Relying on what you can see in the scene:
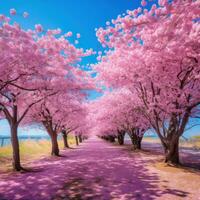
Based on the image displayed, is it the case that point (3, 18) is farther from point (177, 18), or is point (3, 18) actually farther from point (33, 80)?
point (177, 18)

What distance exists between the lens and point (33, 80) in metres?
13.3

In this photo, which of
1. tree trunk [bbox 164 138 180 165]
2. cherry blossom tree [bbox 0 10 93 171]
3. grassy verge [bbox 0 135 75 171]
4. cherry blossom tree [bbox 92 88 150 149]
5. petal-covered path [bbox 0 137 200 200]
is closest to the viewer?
petal-covered path [bbox 0 137 200 200]

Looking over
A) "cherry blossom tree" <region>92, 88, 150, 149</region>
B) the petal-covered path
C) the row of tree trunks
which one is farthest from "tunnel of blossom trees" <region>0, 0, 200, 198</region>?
the row of tree trunks

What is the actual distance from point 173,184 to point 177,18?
6474 millimetres

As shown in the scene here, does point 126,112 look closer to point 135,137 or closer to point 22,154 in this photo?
point 135,137

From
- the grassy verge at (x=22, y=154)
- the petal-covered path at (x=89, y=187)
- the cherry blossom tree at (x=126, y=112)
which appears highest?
the cherry blossom tree at (x=126, y=112)

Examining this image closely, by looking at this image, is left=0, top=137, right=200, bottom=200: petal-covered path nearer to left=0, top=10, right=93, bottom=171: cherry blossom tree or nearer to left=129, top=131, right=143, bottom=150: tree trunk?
left=0, top=10, right=93, bottom=171: cherry blossom tree

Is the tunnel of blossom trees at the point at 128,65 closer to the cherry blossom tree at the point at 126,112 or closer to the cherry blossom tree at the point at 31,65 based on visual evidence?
the cherry blossom tree at the point at 31,65

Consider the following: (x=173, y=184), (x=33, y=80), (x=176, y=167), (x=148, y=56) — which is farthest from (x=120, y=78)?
(x=173, y=184)

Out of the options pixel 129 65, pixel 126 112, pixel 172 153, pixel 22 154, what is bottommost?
pixel 22 154

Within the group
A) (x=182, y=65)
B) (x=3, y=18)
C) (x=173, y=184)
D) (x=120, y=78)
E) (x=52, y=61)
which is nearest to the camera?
(x=173, y=184)

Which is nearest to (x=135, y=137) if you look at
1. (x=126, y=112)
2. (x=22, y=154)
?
(x=126, y=112)

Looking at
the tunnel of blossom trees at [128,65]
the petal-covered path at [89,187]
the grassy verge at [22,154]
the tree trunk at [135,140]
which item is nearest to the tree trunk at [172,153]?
the tunnel of blossom trees at [128,65]

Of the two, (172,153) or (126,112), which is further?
(126,112)
